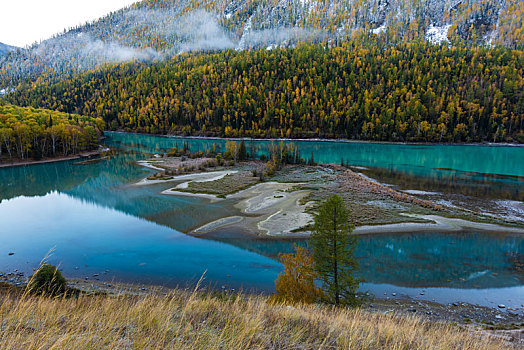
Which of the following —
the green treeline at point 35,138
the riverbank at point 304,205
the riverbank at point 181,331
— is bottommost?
the riverbank at point 304,205

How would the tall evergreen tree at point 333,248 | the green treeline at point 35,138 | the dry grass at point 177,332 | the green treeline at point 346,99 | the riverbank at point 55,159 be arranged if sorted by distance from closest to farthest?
the dry grass at point 177,332, the tall evergreen tree at point 333,248, the riverbank at point 55,159, the green treeline at point 35,138, the green treeline at point 346,99

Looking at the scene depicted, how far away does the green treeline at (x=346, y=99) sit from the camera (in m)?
130

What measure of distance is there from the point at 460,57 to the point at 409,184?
177 m

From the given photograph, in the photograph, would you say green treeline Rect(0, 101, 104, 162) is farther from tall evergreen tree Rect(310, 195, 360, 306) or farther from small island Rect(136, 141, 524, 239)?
tall evergreen tree Rect(310, 195, 360, 306)

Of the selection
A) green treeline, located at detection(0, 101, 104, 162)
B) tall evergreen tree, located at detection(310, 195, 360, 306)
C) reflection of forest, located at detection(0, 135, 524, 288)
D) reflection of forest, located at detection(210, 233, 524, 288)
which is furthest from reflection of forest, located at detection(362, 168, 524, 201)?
green treeline, located at detection(0, 101, 104, 162)

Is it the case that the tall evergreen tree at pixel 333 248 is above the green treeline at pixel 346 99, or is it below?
below

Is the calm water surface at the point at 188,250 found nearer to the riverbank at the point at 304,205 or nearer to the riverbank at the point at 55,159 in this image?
the riverbank at the point at 304,205

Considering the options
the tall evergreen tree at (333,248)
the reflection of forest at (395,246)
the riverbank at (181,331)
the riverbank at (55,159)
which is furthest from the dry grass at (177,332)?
the riverbank at (55,159)

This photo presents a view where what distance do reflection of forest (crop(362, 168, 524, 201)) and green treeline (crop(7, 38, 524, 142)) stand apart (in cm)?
Result: 7268

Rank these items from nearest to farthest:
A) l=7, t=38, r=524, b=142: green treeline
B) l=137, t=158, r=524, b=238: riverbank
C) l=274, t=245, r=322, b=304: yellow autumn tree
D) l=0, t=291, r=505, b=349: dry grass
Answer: l=0, t=291, r=505, b=349: dry grass, l=274, t=245, r=322, b=304: yellow autumn tree, l=137, t=158, r=524, b=238: riverbank, l=7, t=38, r=524, b=142: green treeline

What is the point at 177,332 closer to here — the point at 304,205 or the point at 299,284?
the point at 299,284

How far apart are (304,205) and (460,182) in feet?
114

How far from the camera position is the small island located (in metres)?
30.1

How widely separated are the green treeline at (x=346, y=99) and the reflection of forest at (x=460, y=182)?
72683 millimetres
